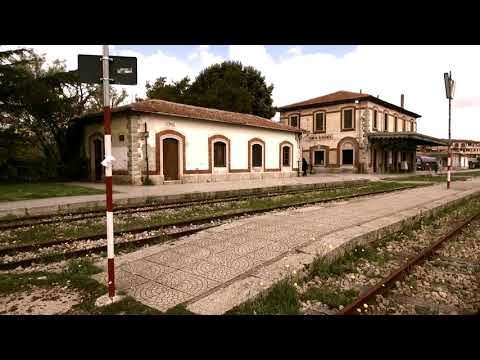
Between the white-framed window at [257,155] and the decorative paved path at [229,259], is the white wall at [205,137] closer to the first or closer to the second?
the white-framed window at [257,155]

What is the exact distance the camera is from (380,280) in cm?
436

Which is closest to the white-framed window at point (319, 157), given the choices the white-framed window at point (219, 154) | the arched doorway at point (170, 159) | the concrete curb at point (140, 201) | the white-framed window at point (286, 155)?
the white-framed window at point (286, 155)

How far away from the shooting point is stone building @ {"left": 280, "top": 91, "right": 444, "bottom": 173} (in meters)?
A: 31.4

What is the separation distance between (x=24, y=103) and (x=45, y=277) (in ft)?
61.9

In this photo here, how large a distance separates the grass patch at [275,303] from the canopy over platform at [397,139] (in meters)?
29.3

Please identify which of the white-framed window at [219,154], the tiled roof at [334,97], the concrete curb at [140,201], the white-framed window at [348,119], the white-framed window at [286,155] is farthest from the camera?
the white-framed window at [348,119]

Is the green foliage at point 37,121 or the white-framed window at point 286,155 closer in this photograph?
the green foliage at point 37,121

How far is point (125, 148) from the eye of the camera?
1756cm

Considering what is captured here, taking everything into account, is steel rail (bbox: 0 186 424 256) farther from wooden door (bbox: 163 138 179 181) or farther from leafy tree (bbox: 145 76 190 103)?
leafy tree (bbox: 145 76 190 103)

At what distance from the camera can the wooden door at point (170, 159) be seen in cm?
1852

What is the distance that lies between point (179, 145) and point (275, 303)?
646 inches

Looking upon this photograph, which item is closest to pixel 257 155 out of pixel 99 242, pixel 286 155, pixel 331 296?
pixel 286 155

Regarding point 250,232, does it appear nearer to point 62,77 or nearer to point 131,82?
point 131,82
